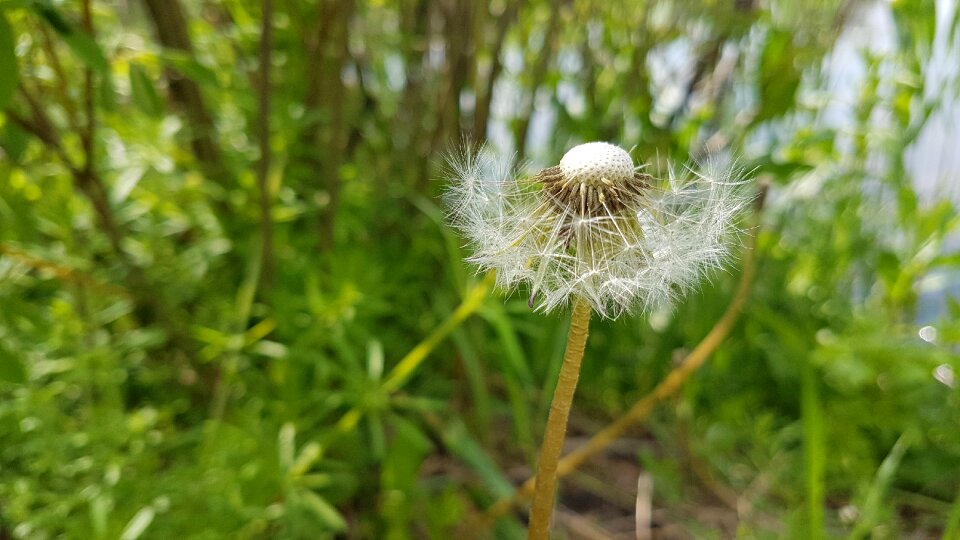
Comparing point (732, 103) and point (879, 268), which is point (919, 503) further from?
point (732, 103)

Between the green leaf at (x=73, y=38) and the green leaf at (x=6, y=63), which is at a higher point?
the green leaf at (x=73, y=38)

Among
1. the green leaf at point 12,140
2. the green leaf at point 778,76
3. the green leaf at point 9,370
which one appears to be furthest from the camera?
the green leaf at point 778,76

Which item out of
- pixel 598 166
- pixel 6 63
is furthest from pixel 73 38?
pixel 598 166

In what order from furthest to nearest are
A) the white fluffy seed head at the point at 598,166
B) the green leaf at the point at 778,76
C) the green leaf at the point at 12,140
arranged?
the green leaf at the point at 778,76 < the green leaf at the point at 12,140 < the white fluffy seed head at the point at 598,166

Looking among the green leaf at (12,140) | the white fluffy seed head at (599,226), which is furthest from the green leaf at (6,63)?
the white fluffy seed head at (599,226)

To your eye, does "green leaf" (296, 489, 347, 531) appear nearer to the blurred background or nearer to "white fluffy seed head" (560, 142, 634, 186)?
the blurred background

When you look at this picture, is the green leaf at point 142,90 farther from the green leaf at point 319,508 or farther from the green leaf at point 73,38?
the green leaf at point 319,508

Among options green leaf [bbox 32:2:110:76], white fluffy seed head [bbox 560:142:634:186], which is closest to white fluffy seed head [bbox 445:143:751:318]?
white fluffy seed head [bbox 560:142:634:186]

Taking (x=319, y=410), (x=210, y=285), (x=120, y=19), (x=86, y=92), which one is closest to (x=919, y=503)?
(x=319, y=410)
